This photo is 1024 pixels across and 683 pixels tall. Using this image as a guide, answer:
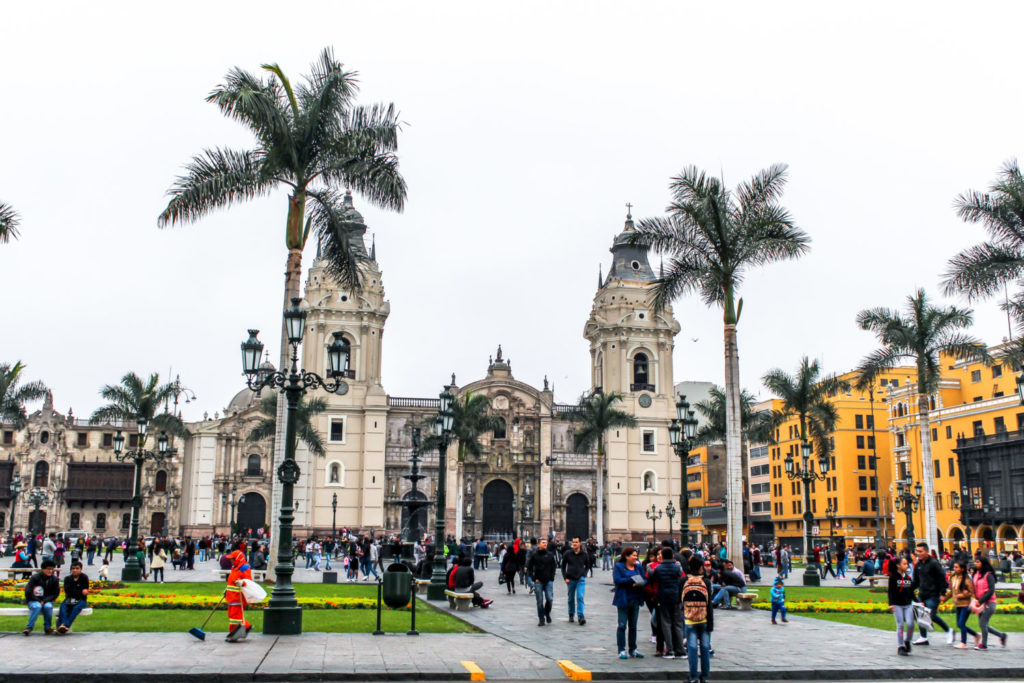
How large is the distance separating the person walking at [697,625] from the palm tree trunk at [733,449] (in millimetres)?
13804

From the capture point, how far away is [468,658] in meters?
12.3

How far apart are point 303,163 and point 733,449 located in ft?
44.2

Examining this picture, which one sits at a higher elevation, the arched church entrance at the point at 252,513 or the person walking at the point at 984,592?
the arched church entrance at the point at 252,513

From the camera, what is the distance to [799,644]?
14.3 meters

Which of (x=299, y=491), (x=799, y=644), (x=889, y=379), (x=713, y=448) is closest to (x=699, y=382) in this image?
(x=713, y=448)

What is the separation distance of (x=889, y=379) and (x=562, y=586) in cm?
5492

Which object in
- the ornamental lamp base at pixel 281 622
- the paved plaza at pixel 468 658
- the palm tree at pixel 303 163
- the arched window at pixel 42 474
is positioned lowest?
the paved plaza at pixel 468 658

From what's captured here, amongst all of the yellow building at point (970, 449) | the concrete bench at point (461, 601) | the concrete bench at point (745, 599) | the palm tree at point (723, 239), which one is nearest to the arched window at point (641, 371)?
the yellow building at point (970, 449)

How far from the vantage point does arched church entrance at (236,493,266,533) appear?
6494cm

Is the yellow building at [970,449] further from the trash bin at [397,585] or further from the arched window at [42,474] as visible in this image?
the arched window at [42,474]

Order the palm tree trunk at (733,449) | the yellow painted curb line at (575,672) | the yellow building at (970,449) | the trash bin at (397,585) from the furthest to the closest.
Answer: the yellow building at (970,449), the palm tree trunk at (733,449), the trash bin at (397,585), the yellow painted curb line at (575,672)

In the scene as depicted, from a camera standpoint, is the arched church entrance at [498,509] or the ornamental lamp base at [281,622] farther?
the arched church entrance at [498,509]

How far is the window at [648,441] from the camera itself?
68.3m

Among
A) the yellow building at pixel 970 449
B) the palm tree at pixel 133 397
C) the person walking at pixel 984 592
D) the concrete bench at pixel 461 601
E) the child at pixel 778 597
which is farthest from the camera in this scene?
the yellow building at pixel 970 449
